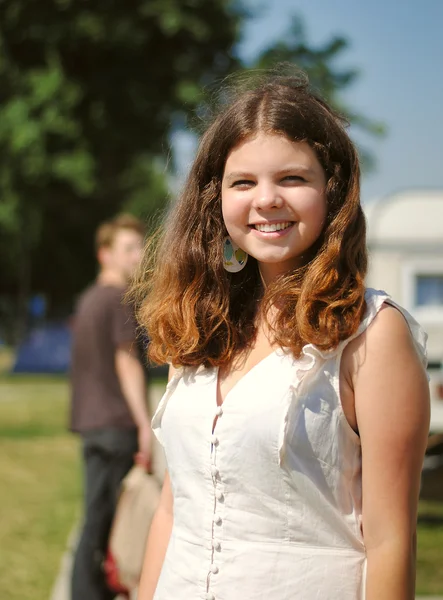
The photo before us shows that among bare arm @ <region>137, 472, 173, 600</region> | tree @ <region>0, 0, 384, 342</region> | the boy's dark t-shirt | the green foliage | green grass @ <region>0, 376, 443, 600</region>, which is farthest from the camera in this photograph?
tree @ <region>0, 0, 384, 342</region>

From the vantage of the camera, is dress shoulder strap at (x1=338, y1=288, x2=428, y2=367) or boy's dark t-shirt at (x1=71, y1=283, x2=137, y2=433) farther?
boy's dark t-shirt at (x1=71, y1=283, x2=137, y2=433)

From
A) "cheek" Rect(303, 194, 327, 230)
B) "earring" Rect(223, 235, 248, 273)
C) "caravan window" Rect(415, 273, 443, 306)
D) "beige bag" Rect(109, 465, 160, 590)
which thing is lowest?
"beige bag" Rect(109, 465, 160, 590)

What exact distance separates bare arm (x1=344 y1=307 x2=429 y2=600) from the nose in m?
0.33

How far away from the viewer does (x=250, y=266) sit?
7.78ft

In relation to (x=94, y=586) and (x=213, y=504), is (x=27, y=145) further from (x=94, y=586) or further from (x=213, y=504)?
(x=213, y=504)

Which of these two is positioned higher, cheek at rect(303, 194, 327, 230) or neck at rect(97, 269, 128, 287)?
neck at rect(97, 269, 128, 287)

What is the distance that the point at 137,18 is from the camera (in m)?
23.3

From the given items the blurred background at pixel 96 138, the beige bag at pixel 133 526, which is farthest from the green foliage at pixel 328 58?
the beige bag at pixel 133 526

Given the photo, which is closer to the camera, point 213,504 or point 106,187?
point 213,504

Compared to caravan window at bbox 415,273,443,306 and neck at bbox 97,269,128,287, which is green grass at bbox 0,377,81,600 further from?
caravan window at bbox 415,273,443,306

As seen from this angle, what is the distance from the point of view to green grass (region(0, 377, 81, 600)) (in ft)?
21.2

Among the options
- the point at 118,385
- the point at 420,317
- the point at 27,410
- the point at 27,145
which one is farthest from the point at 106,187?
the point at 118,385

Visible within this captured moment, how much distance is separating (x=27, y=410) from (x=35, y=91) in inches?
360

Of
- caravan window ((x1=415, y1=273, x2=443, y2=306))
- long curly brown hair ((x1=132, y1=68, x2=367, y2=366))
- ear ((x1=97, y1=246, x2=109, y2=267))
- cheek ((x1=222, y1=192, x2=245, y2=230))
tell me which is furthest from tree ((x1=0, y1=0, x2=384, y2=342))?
cheek ((x1=222, y1=192, x2=245, y2=230))
